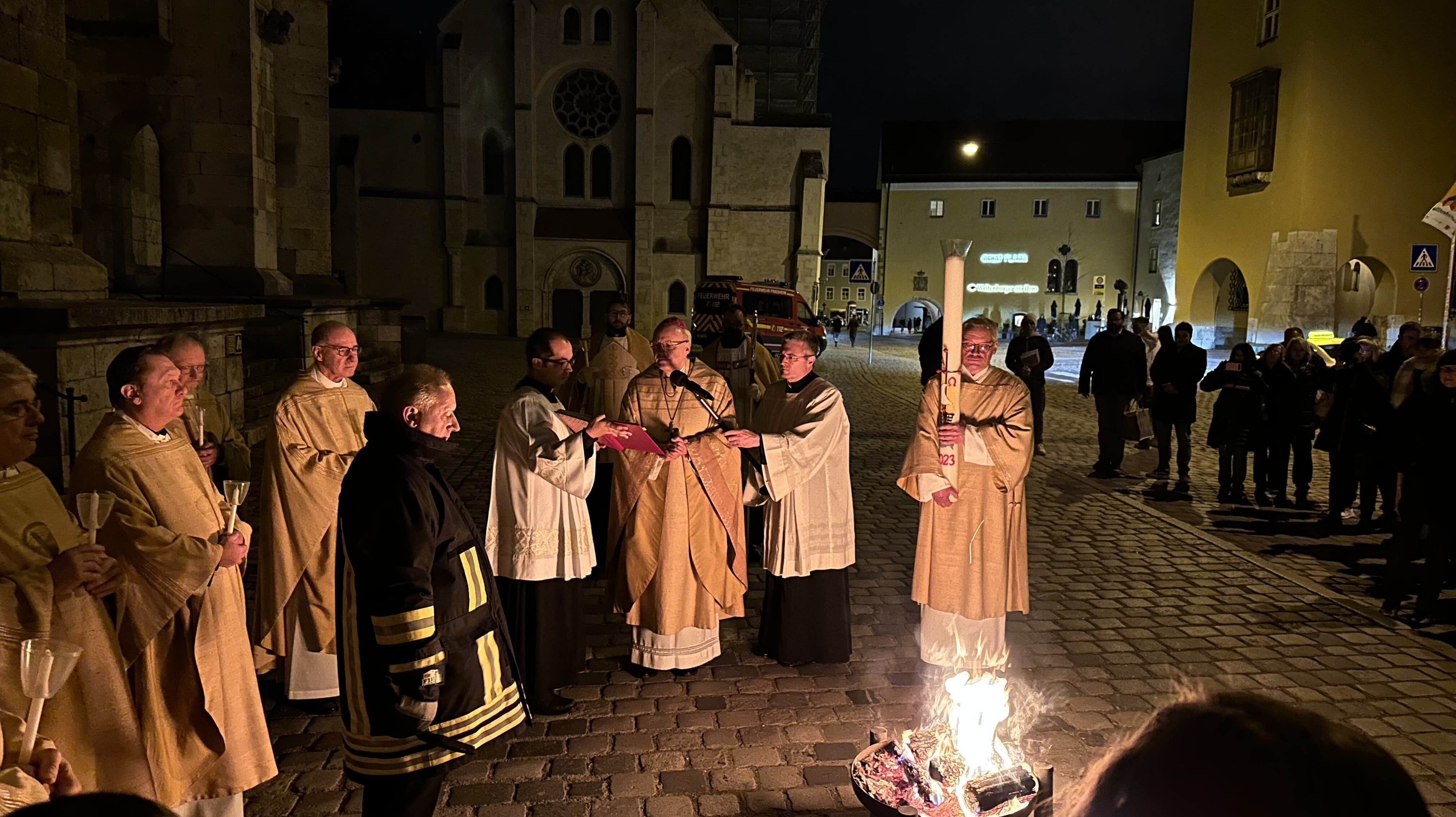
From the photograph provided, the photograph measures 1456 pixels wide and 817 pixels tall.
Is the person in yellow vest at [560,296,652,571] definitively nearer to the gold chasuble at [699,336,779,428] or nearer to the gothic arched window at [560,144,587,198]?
the gold chasuble at [699,336,779,428]

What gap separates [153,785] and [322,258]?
592 inches

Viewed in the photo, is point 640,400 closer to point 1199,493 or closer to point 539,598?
point 539,598

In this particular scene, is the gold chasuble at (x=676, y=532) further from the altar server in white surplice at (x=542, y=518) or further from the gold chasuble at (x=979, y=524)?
the gold chasuble at (x=979, y=524)

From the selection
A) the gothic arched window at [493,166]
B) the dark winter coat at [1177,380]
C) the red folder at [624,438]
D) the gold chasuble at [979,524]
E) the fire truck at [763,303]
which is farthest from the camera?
the gothic arched window at [493,166]

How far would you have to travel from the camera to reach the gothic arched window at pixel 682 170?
124 ft

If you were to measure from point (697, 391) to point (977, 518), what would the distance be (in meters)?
1.75

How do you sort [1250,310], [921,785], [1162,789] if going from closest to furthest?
1. [1162,789]
2. [921,785]
3. [1250,310]

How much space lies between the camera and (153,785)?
3.16 metres

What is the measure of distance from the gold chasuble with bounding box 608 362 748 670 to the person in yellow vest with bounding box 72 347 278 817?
212cm

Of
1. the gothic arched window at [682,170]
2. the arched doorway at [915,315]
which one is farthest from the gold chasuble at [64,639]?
the arched doorway at [915,315]

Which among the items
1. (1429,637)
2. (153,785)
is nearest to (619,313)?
(153,785)

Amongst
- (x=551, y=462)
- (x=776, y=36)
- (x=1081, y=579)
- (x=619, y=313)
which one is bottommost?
(x=1081, y=579)

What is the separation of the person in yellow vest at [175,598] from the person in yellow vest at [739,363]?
207 inches

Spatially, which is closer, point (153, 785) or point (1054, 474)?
point (153, 785)
